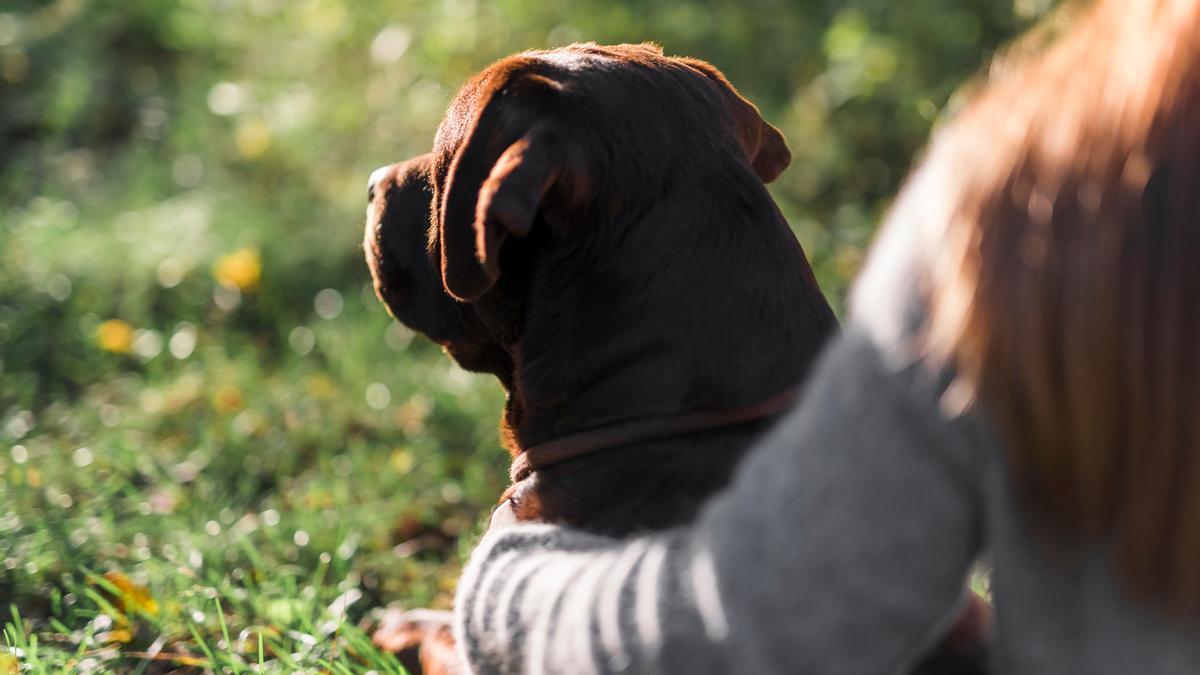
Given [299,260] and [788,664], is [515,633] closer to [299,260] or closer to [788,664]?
[788,664]

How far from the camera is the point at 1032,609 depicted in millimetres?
1327

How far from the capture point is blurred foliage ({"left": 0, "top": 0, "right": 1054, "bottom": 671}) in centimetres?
288

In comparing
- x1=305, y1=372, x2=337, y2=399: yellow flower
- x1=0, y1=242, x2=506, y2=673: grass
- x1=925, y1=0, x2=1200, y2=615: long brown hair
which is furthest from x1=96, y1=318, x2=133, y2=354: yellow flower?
x1=925, y1=0, x2=1200, y2=615: long brown hair

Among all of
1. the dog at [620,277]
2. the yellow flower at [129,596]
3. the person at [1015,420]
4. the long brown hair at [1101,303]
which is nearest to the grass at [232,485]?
the yellow flower at [129,596]

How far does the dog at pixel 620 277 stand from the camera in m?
1.87

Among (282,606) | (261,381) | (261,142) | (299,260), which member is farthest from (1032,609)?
(261,142)

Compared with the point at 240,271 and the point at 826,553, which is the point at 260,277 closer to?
the point at 240,271

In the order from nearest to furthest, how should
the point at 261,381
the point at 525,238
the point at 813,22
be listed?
the point at 525,238
the point at 261,381
the point at 813,22

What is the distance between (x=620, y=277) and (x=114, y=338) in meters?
2.65

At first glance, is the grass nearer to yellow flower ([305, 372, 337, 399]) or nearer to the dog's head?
yellow flower ([305, 372, 337, 399])

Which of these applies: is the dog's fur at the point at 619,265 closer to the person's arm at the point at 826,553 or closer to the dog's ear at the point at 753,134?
the dog's ear at the point at 753,134

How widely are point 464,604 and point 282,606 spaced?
100 centimetres

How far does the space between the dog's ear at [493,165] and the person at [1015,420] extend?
0.68 m

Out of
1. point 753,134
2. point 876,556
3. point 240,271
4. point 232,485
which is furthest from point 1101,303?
point 240,271
